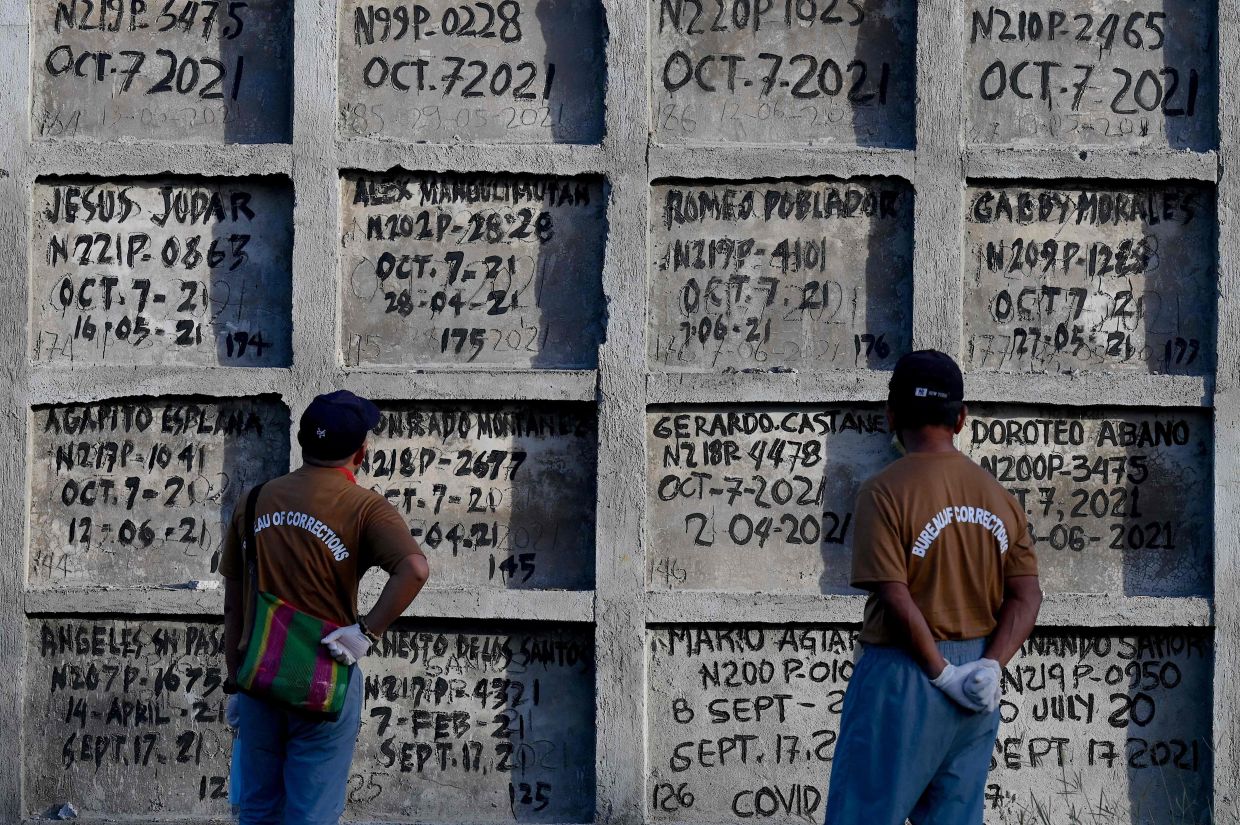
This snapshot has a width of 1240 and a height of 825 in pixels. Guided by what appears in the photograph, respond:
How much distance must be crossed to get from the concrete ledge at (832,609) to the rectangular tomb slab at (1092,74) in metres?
1.88

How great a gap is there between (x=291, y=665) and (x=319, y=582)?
25cm

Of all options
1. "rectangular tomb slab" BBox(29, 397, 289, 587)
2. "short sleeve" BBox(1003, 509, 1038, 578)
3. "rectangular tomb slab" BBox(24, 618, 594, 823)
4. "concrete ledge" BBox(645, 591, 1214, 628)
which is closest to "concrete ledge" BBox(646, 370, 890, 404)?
"concrete ledge" BBox(645, 591, 1214, 628)

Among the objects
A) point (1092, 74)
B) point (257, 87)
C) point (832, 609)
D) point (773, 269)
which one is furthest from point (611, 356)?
point (1092, 74)

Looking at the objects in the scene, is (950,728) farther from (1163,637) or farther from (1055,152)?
Result: (1055,152)

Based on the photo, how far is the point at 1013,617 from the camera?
146 inches

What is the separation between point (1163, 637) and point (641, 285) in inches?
100

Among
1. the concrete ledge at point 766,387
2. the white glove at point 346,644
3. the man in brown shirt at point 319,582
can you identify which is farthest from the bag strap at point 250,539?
the concrete ledge at point 766,387

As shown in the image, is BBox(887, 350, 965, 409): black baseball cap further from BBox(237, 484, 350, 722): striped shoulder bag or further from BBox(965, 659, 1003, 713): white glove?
BBox(237, 484, 350, 722): striped shoulder bag

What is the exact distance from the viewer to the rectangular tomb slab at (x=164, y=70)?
5711 millimetres

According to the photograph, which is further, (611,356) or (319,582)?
(611,356)

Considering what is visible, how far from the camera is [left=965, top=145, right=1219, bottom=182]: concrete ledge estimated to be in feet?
18.2

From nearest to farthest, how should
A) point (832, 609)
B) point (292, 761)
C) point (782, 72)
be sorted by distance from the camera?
1. point (292, 761)
2. point (832, 609)
3. point (782, 72)

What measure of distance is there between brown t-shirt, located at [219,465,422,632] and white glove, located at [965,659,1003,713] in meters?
1.64

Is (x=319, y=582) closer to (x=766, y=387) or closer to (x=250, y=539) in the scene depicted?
(x=250, y=539)
